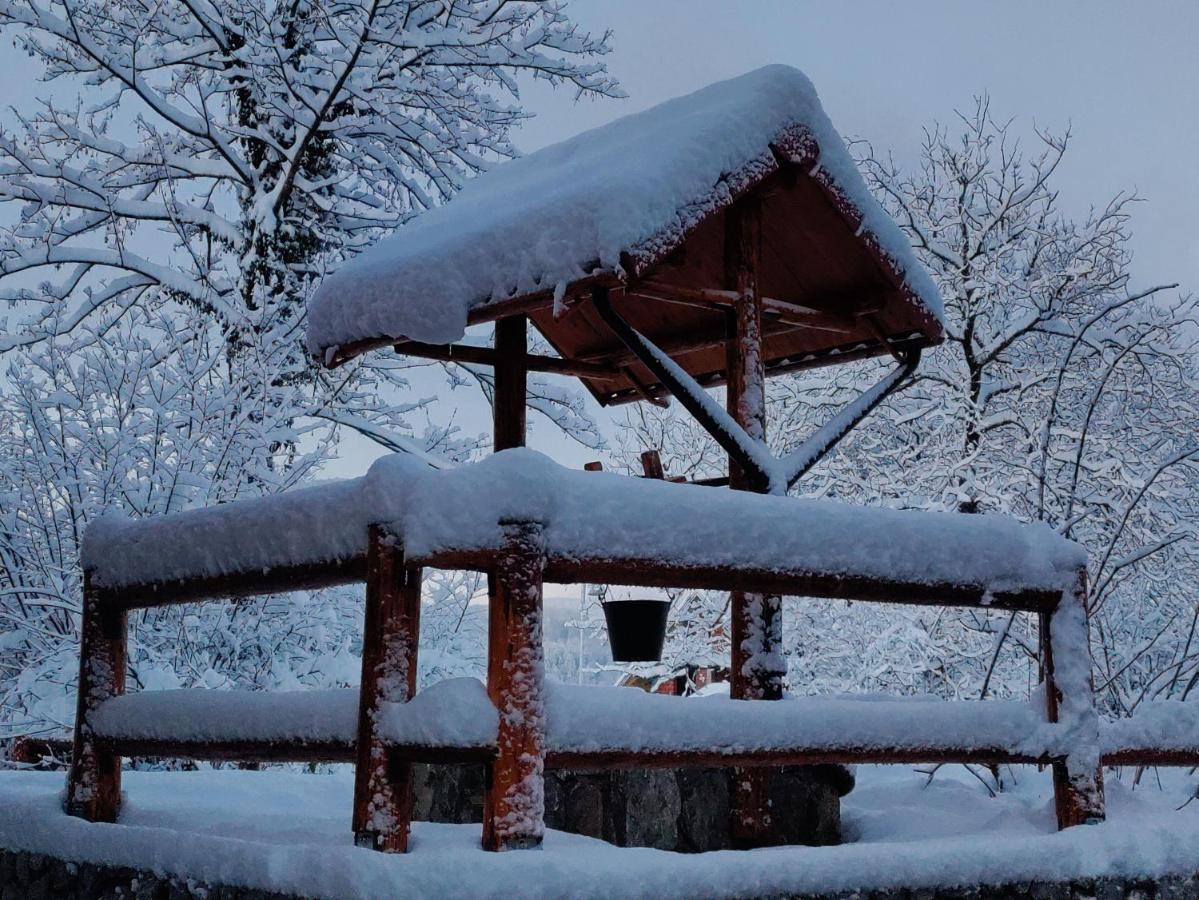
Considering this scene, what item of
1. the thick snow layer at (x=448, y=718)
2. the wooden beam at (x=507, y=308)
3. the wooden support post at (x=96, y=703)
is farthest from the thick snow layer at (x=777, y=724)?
the wooden support post at (x=96, y=703)

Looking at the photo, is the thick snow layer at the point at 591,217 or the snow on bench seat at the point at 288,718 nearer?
the snow on bench seat at the point at 288,718

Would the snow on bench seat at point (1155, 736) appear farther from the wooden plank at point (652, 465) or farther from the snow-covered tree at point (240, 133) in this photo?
the snow-covered tree at point (240, 133)

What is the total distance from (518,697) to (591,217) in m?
1.87

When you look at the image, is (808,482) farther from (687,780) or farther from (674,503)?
(674,503)

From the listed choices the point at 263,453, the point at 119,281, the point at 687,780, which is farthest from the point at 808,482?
the point at 687,780

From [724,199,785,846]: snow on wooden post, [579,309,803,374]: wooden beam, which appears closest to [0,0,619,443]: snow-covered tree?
[579,309,803,374]: wooden beam

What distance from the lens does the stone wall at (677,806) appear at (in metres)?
5.00

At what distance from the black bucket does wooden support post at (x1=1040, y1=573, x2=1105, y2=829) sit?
1.70 meters

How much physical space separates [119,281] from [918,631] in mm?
8344

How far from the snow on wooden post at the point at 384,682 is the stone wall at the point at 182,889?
0.41m

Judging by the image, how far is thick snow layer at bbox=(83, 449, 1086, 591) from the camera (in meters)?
3.13

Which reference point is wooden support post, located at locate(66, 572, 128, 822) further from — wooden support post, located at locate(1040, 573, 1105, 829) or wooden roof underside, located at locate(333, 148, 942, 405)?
wooden support post, located at locate(1040, 573, 1105, 829)

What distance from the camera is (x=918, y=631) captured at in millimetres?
11258

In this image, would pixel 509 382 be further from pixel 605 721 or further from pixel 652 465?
pixel 605 721
